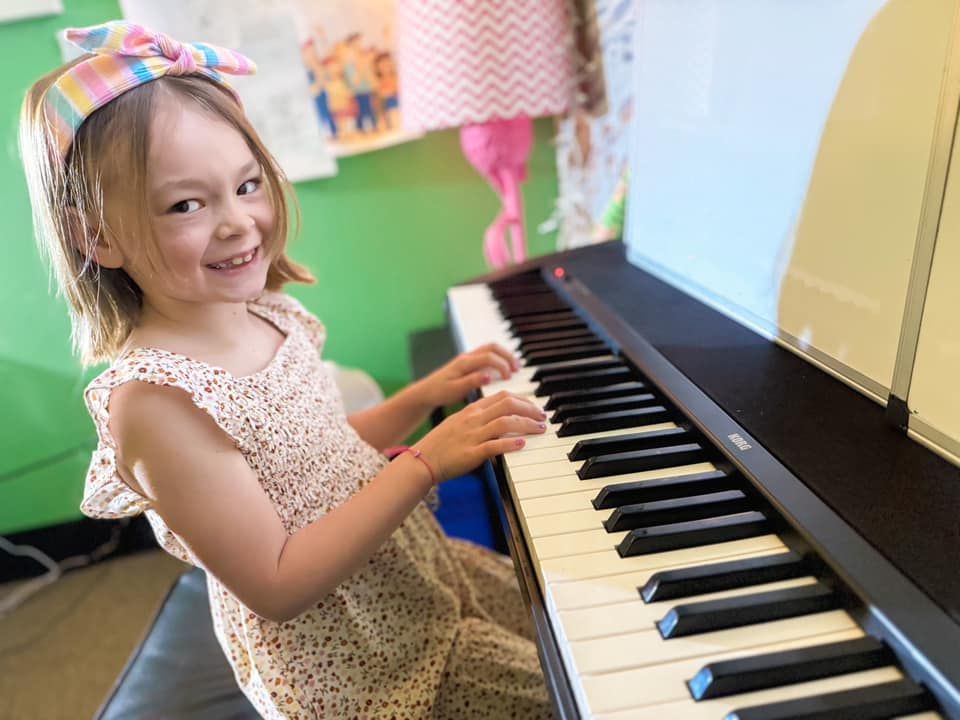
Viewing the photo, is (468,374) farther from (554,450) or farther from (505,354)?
(554,450)

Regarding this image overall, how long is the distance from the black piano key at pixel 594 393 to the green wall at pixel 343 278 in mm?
1278

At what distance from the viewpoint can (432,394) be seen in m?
1.05

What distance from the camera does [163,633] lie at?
109cm

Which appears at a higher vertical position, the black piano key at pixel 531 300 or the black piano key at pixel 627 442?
the black piano key at pixel 627 442

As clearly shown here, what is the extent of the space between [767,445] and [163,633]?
0.94m

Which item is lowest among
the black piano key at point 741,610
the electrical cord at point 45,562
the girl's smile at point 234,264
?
the electrical cord at point 45,562

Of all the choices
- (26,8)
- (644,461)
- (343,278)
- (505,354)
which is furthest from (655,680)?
(26,8)

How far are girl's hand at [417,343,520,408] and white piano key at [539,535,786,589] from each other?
416mm

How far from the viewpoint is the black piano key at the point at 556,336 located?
1.03 m

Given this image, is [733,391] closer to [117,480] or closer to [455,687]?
[455,687]

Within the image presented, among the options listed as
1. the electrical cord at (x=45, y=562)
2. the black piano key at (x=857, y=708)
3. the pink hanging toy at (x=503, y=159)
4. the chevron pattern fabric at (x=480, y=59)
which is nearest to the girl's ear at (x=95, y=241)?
the black piano key at (x=857, y=708)

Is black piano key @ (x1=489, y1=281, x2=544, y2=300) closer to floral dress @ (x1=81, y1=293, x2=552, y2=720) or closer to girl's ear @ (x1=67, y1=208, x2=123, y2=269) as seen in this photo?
floral dress @ (x1=81, y1=293, x2=552, y2=720)

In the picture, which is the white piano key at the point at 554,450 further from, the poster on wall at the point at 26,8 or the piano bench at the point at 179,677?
the poster on wall at the point at 26,8

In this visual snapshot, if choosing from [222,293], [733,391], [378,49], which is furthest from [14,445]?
[733,391]
